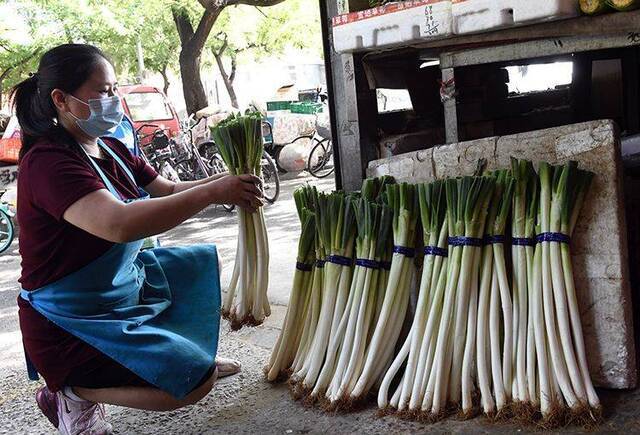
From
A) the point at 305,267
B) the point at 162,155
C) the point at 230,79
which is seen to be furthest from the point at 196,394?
the point at 230,79

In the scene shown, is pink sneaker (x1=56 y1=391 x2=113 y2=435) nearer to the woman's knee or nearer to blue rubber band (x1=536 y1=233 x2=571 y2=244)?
the woman's knee

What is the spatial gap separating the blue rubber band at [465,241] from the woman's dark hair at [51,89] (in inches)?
58.9

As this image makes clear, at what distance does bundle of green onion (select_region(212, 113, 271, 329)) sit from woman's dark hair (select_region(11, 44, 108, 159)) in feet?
2.32

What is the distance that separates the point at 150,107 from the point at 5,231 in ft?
18.1

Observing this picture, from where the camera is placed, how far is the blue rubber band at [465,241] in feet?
8.56

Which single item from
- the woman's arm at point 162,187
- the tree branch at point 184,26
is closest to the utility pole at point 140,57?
the tree branch at point 184,26

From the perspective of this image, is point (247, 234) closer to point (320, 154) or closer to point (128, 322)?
point (128, 322)

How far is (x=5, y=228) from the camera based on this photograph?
8500 millimetres

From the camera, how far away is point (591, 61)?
16.0ft

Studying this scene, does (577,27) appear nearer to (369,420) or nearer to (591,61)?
(369,420)

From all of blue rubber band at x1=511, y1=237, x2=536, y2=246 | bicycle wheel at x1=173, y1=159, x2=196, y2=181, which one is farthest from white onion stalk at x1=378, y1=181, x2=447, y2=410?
bicycle wheel at x1=173, y1=159, x2=196, y2=181

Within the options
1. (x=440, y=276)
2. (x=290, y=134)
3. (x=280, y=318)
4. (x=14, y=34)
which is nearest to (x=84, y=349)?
(x=440, y=276)

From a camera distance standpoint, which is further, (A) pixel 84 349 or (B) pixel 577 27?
(B) pixel 577 27

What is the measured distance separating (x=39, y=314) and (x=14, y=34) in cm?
1709
